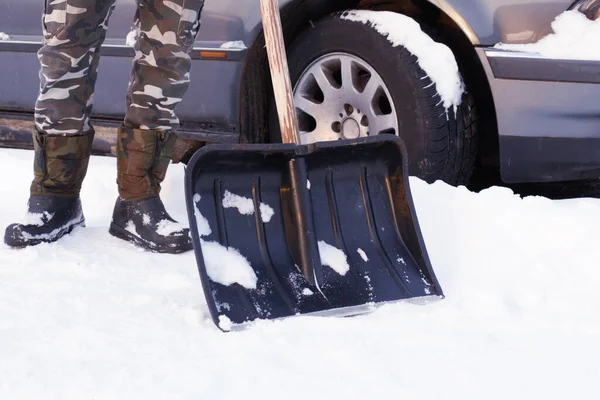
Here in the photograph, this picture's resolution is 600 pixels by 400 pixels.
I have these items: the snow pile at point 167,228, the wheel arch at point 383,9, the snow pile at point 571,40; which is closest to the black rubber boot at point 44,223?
the snow pile at point 167,228

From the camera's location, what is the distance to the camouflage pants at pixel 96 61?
254 centimetres

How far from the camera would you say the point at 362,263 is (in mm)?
2311

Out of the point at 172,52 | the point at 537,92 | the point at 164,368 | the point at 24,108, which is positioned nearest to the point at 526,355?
the point at 164,368

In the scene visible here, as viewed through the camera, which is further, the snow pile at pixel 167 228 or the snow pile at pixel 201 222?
the snow pile at pixel 167 228

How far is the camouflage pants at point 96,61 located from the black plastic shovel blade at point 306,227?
1.65 ft

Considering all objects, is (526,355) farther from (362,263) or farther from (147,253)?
(147,253)

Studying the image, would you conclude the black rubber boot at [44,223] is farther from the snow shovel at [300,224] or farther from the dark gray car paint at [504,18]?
the dark gray car paint at [504,18]

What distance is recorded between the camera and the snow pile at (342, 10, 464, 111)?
2.91 metres

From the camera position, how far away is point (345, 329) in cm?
201

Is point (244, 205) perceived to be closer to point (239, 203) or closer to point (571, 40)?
point (239, 203)

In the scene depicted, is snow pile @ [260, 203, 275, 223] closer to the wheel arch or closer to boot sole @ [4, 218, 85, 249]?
boot sole @ [4, 218, 85, 249]

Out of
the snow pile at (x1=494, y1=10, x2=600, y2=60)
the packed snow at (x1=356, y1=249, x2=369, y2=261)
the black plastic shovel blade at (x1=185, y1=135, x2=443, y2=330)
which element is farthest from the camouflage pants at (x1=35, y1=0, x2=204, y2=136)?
the snow pile at (x1=494, y1=10, x2=600, y2=60)

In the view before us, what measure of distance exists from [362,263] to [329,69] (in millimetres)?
1128

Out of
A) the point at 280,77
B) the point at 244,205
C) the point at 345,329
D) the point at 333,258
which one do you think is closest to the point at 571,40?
the point at 280,77
